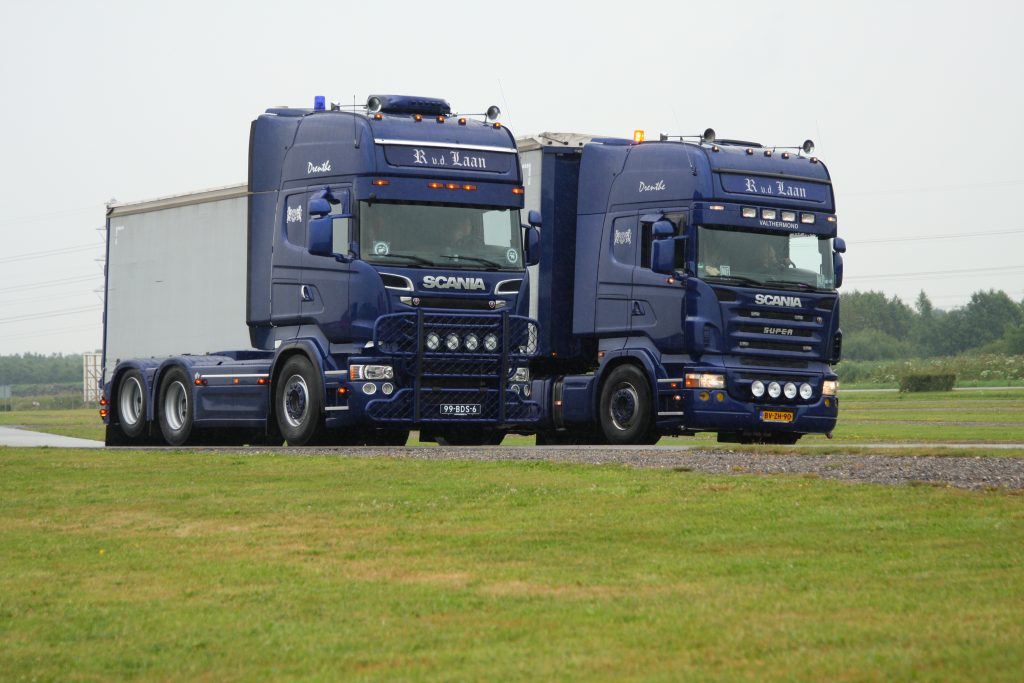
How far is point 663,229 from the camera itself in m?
23.2

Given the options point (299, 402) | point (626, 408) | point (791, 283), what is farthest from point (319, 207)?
point (791, 283)

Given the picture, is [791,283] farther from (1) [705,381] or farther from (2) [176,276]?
(2) [176,276]

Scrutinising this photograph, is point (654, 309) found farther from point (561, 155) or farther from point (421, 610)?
point (421, 610)

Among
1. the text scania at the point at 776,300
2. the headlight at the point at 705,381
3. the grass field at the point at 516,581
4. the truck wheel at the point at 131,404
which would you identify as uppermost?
the text scania at the point at 776,300

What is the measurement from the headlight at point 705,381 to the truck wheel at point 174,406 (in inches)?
307

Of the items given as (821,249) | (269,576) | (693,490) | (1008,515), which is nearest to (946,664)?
(269,576)

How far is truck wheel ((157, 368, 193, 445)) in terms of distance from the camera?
83.9 feet

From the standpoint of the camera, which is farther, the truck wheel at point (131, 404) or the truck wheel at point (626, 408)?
the truck wheel at point (131, 404)

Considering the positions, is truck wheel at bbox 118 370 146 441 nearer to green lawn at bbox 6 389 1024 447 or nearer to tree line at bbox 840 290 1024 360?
green lawn at bbox 6 389 1024 447

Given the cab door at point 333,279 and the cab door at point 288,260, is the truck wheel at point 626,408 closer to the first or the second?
the cab door at point 333,279

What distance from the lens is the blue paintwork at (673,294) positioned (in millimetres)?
23391

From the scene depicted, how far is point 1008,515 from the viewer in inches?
494

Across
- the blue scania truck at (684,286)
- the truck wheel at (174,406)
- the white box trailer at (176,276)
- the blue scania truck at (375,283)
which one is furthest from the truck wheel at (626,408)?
the truck wheel at (174,406)

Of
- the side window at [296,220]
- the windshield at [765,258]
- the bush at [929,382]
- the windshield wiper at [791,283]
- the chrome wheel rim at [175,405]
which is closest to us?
A: the side window at [296,220]
